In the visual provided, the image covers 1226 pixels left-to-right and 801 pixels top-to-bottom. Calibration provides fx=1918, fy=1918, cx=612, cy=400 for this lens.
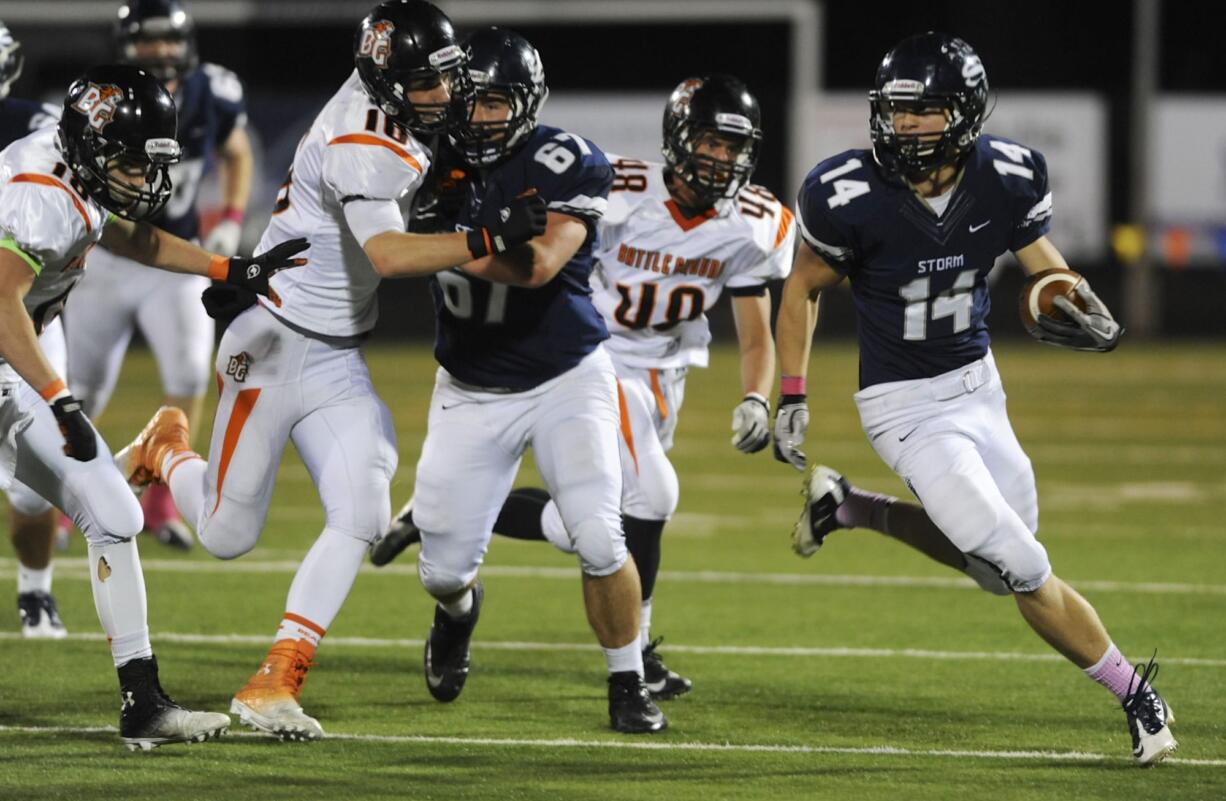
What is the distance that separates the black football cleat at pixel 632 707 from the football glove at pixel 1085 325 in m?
1.31

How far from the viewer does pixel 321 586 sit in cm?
458

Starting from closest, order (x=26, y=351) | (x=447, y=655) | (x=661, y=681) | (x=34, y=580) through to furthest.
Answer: (x=26, y=351)
(x=447, y=655)
(x=661, y=681)
(x=34, y=580)

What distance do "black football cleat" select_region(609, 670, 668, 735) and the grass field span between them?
2.1 inches

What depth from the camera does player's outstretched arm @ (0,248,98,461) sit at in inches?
166

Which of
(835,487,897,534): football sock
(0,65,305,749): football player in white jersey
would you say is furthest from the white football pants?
(0,65,305,749): football player in white jersey

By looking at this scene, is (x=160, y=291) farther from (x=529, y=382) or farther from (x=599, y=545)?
(x=599, y=545)

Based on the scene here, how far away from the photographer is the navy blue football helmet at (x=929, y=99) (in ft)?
15.0

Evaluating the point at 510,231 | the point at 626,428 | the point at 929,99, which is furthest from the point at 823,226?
the point at 626,428

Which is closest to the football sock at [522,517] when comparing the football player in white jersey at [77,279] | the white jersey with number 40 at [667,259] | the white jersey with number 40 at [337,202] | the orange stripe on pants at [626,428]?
the orange stripe on pants at [626,428]

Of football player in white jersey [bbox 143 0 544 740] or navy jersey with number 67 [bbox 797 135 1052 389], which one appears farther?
navy jersey with number 67 [bbox 797 135 1052 389]

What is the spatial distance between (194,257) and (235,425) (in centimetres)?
43

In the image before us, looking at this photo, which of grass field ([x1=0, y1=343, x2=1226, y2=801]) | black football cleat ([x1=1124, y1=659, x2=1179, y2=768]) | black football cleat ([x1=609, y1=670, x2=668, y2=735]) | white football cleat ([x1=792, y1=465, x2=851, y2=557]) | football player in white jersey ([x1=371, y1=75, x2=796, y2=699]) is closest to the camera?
grass field ([x1=0, y1=343, x2=1226, y2=801])

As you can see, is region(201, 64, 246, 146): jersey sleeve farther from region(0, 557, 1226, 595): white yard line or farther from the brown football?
the brown football

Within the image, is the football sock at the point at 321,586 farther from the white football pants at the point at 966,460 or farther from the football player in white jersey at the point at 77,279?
the white football pants at the point at 966,460
